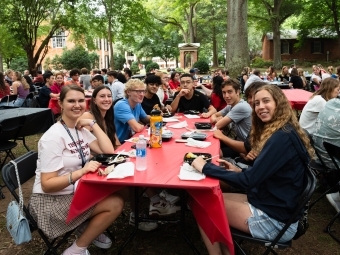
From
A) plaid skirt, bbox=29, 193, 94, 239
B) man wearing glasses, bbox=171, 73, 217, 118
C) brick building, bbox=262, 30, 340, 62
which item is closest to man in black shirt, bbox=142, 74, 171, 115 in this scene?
man wearing glasses, bbox=171, 73, 217, 118

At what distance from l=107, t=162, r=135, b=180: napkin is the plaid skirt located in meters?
0.38

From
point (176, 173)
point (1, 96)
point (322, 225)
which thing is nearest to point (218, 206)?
point (176, 173)

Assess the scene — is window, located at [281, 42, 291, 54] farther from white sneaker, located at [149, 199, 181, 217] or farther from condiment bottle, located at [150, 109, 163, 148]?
white sneaker, located at [149, 199, 181, 217]

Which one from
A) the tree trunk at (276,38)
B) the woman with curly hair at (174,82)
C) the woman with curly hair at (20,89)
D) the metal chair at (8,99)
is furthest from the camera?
the tree trunk at (276,38)

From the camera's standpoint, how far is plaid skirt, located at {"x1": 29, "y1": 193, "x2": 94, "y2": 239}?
244cm

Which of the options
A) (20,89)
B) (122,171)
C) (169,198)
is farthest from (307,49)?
(122,171)

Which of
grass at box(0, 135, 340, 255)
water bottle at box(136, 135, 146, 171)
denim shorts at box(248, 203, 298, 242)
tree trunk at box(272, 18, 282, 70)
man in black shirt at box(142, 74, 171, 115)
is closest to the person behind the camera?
denim shorts at box(248, 203, 298, 242)

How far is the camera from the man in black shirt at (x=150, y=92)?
5.55m

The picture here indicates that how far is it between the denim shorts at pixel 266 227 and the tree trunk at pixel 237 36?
40.2 feet

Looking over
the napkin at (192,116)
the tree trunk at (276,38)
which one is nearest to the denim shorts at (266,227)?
the napkin at (192,116)

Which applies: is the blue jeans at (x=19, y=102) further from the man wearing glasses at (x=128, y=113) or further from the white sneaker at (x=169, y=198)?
the white sneaker at (x=169, y=198)

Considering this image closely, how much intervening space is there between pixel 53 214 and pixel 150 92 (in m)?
3.57

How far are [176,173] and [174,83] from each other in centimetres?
842

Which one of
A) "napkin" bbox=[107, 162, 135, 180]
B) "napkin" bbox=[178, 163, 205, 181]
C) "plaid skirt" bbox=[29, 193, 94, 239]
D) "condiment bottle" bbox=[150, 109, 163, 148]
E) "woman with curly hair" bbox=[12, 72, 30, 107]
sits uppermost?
"woman with curly hair" bbox=[12, 72, 30, 107]
